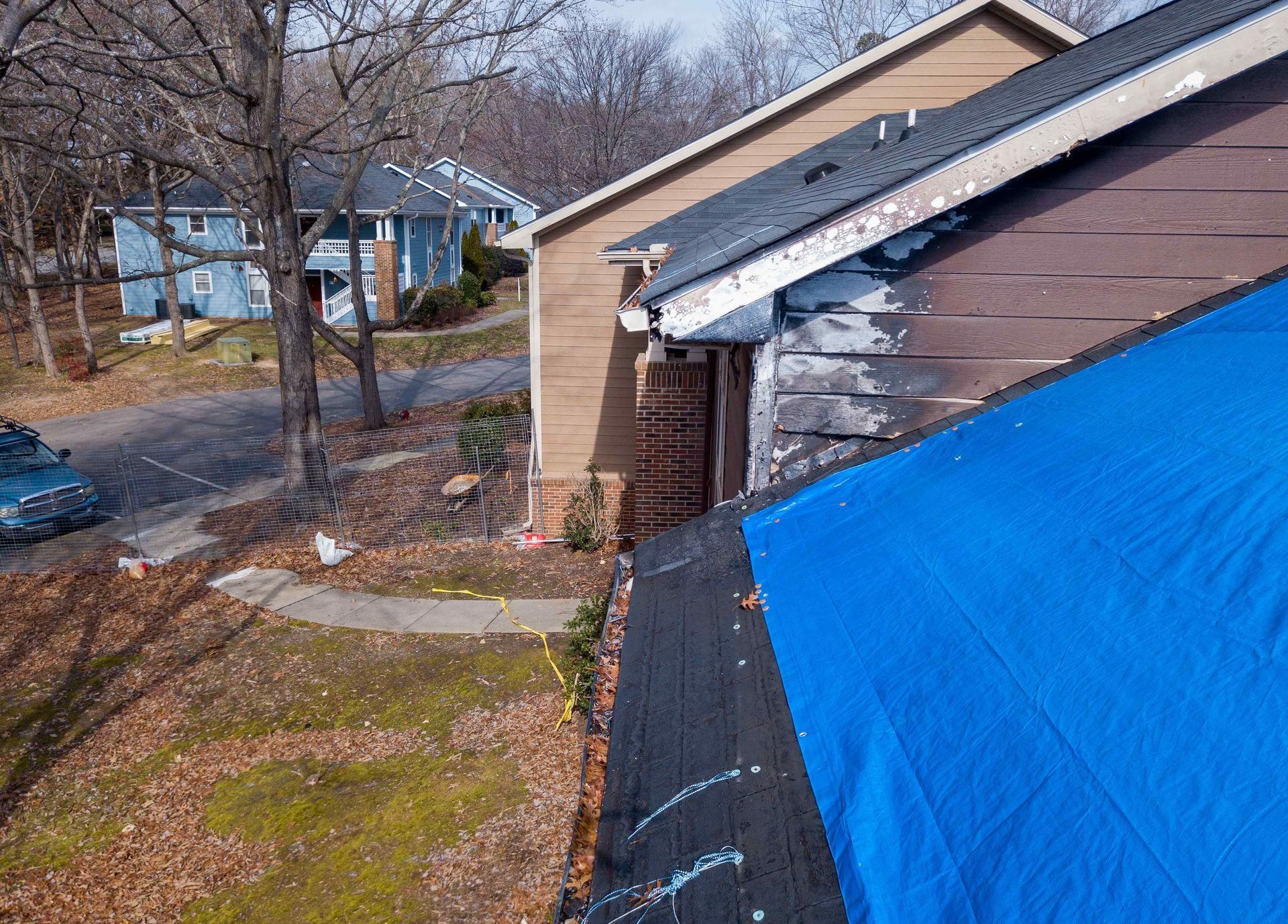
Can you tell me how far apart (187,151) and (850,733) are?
3073 cm

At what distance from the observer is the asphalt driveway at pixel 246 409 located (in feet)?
71.3

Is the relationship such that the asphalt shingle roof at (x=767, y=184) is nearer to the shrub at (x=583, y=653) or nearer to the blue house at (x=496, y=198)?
the shrub at (x=583, y=653)

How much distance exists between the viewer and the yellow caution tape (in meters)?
9.00

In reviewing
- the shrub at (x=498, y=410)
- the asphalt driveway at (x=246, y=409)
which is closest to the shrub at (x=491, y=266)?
the asphalt driveway at (x=246, y=409)

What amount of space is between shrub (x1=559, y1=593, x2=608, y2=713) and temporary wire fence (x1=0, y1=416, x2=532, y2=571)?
511 cm

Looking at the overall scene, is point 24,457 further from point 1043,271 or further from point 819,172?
point 1043,271

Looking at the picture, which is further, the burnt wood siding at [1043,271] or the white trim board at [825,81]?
the white trim board at [825,81]

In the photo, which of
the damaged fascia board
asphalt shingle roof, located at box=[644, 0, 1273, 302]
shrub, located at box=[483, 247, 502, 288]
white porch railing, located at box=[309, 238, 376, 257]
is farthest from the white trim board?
shrub, located at box=[483, 247, 502, 288]

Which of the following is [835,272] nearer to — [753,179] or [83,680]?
[753,179]

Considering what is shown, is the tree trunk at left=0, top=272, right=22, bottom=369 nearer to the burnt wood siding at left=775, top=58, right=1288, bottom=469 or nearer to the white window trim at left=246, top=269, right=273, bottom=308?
the white window trim at left=246, top=269, right=273, bottom=308

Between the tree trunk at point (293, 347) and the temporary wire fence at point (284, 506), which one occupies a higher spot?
the tree trunk at point (293, 347)

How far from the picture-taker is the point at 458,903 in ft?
21.4

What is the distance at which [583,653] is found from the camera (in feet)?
29.7

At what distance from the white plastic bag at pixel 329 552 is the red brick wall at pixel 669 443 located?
467 centimetres
